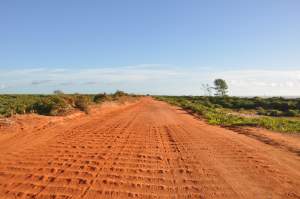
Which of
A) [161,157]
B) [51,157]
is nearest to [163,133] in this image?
[161,157]

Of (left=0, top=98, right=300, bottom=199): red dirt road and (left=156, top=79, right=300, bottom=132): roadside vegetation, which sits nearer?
(left=0, top=98, right=300, bottom=199): red dirt road

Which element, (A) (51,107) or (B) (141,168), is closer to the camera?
(B) (141,168)

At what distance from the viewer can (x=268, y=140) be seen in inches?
521

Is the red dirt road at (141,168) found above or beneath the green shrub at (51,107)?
beneath

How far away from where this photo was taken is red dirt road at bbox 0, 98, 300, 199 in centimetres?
611

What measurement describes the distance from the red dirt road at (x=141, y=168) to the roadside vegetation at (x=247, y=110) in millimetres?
8603

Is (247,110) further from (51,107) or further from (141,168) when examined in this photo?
(141,168)

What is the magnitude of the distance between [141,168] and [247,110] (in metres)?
48.8

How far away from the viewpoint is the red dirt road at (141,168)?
611cm

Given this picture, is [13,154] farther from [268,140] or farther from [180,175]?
[268,140]

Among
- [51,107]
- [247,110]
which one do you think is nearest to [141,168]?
[51,107]

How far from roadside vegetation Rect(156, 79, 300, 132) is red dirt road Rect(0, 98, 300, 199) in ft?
28.2

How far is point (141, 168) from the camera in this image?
7785 mm

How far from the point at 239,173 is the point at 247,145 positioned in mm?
4373
